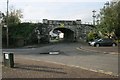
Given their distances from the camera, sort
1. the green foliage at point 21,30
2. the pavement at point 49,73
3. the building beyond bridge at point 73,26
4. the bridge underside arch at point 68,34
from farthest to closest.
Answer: the bridge underside arch at point 68,34, the building beyond bridge at point 73,26, the green foliage at point 21,30, the pavement at point 49,73

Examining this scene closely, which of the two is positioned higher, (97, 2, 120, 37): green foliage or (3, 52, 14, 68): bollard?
(97, 2, 120, 37): green foliage

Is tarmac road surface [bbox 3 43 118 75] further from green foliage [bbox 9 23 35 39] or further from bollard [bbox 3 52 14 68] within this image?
green foliage [bbox 9 23 35 39]

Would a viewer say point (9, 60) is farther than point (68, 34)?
No

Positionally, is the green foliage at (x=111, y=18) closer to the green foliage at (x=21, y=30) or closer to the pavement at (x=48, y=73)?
the green foliage at (x=21, y=30)

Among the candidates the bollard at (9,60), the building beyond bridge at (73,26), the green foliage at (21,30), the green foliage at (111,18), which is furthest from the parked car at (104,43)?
the building beyond bridge at (73,26)

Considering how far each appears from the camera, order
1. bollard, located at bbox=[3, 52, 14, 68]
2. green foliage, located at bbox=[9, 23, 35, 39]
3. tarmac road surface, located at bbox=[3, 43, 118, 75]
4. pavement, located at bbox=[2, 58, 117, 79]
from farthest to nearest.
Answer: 1. green foliage, located at bbox=[9, 23, 35, 39]
2. tarmac road surface, located at bbox=[3, 43, 118, 75]
3. bollard, located at bbox=[3, 52, 14, 68]
4. pavement, located at bbox=[2, 58, 117, 79]

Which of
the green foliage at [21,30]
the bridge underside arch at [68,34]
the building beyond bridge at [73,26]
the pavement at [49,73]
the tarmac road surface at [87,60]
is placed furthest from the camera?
the bridge underside arch at [68,34]

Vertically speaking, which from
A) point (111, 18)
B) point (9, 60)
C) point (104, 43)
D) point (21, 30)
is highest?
point (111, 18)

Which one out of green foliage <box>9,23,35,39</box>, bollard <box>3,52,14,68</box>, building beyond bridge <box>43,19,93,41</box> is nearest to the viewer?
bollard <box>3,52,14,68</box>

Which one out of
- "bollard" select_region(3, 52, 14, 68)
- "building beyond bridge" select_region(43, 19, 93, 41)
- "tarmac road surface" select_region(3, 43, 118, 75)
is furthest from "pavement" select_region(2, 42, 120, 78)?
"building beyond bridge" select_region(43, 19, 93, 41)

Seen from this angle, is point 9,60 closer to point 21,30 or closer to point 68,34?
point 21,30

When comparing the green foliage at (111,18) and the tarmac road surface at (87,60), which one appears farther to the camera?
the green foliage at (111,18)

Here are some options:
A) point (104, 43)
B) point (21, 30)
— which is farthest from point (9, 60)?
point (21, 30)

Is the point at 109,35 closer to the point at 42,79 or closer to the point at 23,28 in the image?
the point at 23,28
